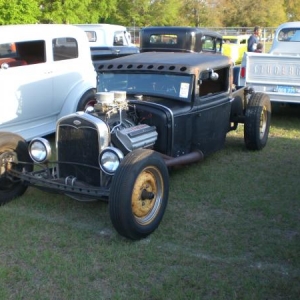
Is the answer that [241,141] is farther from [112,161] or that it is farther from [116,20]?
[116,20]

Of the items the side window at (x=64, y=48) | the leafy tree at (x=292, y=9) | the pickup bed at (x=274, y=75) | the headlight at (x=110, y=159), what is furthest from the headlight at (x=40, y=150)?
the leafy tree at (x=292, y=9)

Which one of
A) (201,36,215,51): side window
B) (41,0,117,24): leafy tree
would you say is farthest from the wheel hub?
(41,0,117,24): leafy tree

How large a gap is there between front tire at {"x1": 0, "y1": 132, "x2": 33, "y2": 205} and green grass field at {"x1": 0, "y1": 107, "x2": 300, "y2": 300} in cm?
12

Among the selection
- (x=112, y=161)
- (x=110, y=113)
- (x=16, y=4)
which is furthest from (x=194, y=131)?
(x=16, y=4)

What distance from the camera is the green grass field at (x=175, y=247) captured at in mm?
3486

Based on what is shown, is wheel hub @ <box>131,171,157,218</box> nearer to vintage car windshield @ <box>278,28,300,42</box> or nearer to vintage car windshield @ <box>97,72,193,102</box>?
vintage car windshield @ <box>97,72,193,102</box>

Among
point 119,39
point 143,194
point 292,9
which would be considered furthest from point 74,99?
point 292,9

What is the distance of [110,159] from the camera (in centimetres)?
433

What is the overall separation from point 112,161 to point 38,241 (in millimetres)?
966

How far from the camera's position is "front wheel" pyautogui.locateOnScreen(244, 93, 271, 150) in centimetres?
670

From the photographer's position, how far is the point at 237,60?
845 inches

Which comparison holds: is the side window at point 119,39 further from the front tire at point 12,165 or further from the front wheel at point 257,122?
the front tire at point 12,165

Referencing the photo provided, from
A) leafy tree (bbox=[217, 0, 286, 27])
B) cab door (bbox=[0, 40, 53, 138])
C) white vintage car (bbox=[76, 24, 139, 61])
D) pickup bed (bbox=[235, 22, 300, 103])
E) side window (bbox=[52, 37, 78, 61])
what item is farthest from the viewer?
leafy tree (bbox=[217, 0, 286, 27])

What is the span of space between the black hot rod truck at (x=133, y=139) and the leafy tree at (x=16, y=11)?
492 inches
